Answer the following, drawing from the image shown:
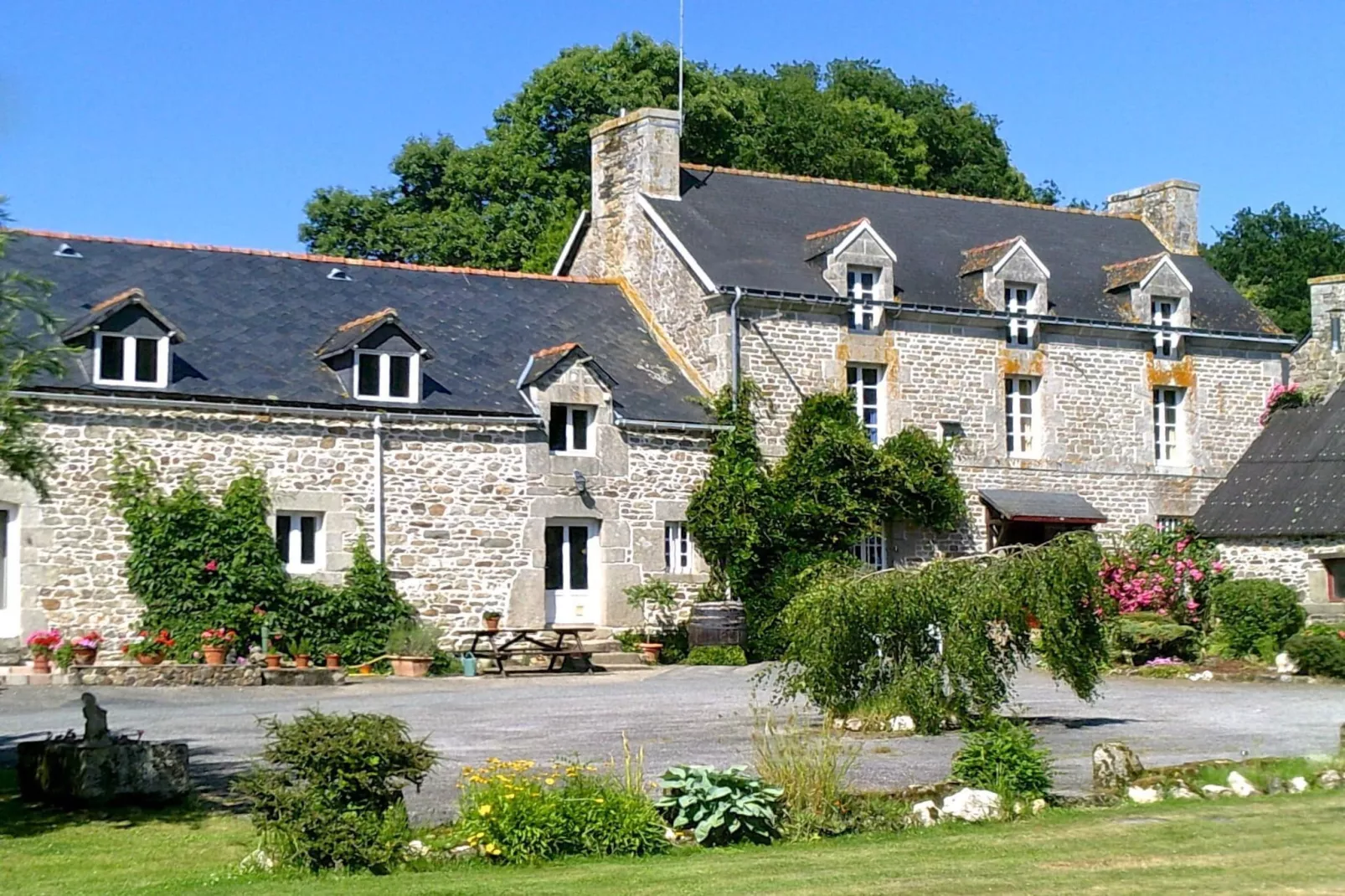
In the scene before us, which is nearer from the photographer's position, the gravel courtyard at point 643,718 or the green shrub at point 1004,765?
the green shrub at point 1004,765

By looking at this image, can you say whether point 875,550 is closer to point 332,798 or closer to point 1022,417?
point 1022,417

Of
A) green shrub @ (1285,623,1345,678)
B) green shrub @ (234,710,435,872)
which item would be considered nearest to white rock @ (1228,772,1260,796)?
green shrub @ (234,710,435,872)

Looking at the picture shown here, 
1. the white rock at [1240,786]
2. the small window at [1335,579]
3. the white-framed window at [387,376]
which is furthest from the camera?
the small window at [1335,579]

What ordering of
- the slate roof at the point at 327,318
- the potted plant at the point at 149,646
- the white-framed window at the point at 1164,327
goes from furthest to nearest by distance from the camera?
the white-framed window at the point at 1164,327, the slate roof at the point at 327,318, the potted plant at the point at 149,646

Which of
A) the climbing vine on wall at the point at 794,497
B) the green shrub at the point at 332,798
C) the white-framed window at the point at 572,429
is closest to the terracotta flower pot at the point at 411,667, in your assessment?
the white-framed window at the point at 572,429

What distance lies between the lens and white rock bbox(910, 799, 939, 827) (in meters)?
11.8

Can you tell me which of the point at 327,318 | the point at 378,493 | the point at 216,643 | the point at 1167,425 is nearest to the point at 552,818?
the point at 216,643

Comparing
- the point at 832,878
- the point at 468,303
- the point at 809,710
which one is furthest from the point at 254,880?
the point at 468,303

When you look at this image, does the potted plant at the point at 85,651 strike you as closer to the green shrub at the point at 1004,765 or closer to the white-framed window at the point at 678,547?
the white-framed window at the point at 678,547

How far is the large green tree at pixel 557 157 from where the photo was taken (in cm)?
4438

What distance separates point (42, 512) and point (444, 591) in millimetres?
5594

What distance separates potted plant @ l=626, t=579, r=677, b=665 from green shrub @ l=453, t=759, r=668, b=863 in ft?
49.9

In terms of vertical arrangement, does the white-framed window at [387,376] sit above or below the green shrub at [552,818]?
above

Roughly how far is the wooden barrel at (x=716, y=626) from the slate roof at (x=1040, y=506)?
18.7 ft
